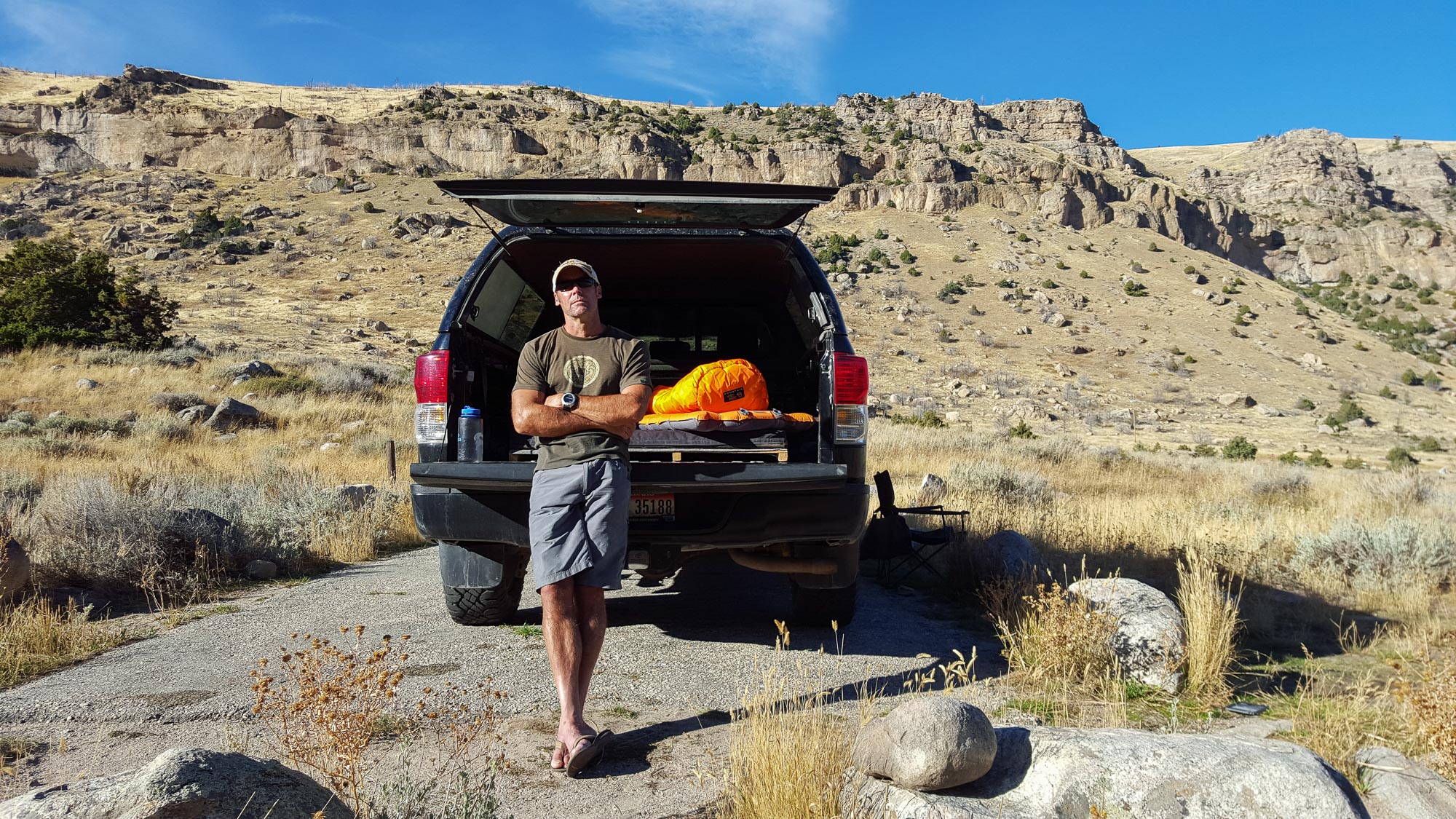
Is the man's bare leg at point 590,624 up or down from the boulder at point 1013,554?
up

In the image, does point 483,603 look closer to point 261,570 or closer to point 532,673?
point 532,673

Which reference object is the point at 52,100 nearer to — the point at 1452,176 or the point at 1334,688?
the point at 1334,688

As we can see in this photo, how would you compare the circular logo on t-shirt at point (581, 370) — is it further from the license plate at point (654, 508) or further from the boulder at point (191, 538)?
the boulder at point (191, 538)

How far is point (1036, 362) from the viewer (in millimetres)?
41000

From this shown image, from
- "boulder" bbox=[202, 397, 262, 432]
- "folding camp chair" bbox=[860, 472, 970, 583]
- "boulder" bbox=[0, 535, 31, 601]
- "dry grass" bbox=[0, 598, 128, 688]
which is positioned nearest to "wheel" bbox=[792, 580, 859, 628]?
"folding camp chair" bbox=[860, 472, 970, 583]

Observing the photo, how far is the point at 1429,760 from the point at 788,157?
260 feet

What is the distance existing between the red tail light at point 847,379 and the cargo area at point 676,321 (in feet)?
0.38

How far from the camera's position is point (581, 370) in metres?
3.51

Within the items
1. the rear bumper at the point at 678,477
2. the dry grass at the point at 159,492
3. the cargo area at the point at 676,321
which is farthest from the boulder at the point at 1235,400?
the rear bumper at the point at 678,477

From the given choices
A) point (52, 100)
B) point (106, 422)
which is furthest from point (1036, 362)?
point (52, 100)

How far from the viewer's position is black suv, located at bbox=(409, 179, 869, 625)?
4.09 meters

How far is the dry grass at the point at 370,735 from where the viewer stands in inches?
95.3

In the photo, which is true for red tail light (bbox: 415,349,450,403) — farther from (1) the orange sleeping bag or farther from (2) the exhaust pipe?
(2) the exhaust pipe

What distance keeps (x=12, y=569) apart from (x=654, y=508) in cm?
420
